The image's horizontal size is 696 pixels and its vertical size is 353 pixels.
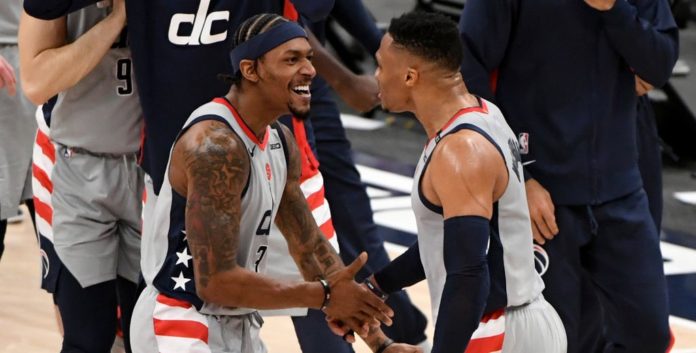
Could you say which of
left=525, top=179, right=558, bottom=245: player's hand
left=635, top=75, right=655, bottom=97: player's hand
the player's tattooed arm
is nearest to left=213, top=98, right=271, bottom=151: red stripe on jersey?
the player's tattooed arm

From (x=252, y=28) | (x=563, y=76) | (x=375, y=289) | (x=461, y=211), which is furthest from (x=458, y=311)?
(x=563, y=76)

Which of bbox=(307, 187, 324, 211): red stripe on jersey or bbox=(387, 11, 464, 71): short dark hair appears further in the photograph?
bbox=(307, 187, 324, 211): red stripe on jersey

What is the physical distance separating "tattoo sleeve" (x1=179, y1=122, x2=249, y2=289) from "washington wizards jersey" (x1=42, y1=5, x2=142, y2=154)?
2.60 feet

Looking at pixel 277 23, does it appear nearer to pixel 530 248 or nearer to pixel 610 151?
pixel 530 248

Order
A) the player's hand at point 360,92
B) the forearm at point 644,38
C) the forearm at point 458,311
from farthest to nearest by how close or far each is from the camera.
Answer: the player's hand at point 360,92 < the forearm at point 644,38 < the forearm at point 458,311

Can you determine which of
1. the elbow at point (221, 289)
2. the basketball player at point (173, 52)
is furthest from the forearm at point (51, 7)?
the elbow at point (221, 289)

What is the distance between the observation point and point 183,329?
4.32 m

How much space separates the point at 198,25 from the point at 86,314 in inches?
39.4

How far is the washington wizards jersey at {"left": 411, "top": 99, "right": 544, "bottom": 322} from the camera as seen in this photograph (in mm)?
4227

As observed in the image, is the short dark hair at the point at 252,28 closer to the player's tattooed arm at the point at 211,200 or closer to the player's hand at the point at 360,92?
the player's tattooed arm at the point at 211,200

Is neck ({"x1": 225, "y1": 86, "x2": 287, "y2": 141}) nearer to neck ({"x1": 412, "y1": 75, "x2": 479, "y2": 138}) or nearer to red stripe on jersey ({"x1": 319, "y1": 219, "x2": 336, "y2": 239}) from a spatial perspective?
neck ({"x1": 412, "y1": 75, "x2": 479, "y2": 138})

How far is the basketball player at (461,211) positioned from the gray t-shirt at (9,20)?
2387 mm

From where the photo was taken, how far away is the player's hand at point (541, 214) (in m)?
4.99

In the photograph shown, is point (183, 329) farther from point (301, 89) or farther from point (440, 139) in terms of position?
point (440, 139)
